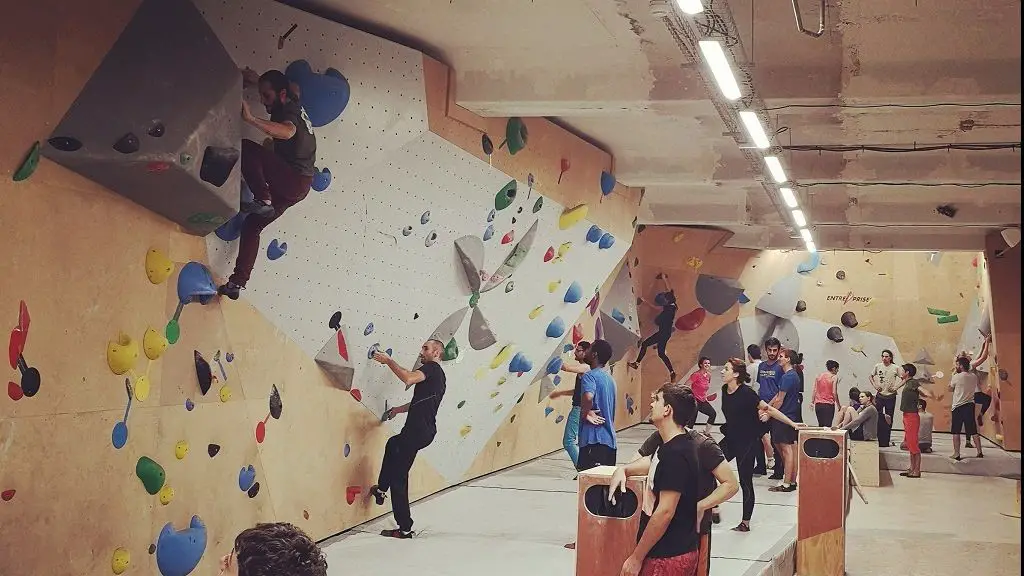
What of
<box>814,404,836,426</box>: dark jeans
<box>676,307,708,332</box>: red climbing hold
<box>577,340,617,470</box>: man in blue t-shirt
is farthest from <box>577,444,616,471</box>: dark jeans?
<box>676,307,708,332</box>: red climbing hold

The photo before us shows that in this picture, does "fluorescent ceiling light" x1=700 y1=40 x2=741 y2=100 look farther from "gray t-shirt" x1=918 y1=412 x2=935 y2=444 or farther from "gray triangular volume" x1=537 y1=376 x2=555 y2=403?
"gray t-shirt" x1=918 y1=412 x2=935 y2=444

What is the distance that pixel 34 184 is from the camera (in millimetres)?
4586

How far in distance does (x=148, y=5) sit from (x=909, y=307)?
16344 mm

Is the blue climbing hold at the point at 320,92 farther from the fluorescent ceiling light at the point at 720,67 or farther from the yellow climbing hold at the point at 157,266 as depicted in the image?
the fluorescent ceiling light at the point at 720,67

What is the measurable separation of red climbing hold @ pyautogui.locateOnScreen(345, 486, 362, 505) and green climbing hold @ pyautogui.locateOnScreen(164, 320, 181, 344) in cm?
250

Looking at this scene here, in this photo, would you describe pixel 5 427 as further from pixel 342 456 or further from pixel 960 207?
pixel 960 207

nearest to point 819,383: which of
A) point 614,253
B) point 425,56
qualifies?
point 614,253

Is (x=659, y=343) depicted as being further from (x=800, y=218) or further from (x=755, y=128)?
(x=755, y=128)

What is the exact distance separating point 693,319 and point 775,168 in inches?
396

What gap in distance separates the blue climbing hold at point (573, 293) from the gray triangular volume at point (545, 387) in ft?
4.40

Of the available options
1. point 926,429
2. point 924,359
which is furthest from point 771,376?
point 924,359

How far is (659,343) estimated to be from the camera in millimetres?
18578

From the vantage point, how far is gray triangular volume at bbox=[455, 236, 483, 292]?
8531 millimetres

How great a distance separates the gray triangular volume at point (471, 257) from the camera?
336 inches
